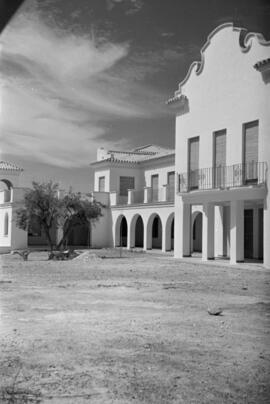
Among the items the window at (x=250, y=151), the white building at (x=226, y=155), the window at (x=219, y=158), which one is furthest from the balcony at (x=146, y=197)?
the window at (x=250, y=151)

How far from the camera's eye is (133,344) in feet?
16.1

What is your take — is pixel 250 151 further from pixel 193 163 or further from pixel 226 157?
pixel 193 163

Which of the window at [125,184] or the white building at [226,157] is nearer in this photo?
the white building at [226,157]

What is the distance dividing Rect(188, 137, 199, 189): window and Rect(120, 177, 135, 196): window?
1073 cm

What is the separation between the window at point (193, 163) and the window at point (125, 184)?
10729 mm

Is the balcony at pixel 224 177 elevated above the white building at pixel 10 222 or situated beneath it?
elevated above

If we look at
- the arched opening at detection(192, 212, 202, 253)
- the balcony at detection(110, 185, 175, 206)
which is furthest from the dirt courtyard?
the arched opening at detection(192, 212, 202, 253)

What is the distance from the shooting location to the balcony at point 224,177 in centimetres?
1473

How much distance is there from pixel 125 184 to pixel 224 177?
13.1m

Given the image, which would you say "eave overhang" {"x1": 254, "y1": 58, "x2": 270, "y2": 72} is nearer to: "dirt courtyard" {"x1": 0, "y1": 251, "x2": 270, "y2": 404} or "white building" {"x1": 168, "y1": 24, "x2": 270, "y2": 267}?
"white building" {"x1": 168, "y1": 24, "x2": 270, "y2": 267}

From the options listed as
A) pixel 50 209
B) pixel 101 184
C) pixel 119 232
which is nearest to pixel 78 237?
pixel 119 232

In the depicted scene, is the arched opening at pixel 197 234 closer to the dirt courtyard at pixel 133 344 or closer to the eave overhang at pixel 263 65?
the eave overhang at pixel 263 65

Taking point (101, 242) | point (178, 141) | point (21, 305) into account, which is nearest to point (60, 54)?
point (21, 305)

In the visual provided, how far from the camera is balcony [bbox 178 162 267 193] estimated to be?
14.7m
